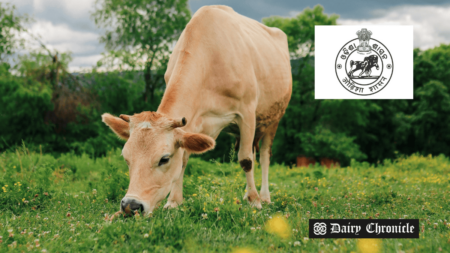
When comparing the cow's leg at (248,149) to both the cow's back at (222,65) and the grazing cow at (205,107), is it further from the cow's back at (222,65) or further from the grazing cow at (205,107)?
the cow's back at (222,65)

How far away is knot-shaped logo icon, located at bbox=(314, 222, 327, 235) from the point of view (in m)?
3.19

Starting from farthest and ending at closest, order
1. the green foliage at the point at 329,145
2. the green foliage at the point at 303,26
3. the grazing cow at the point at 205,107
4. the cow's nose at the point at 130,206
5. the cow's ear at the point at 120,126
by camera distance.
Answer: the green foliage at the point at 303,26 → the green foliage at the point at 329,145 → the cow's ear at the point at 120,126 → the grazing cow at the point at 205,107 → the cow's nose at the point at 130,206

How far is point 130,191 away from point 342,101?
2802cm

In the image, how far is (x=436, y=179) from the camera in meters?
7.97

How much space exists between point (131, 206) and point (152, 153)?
563 millimetres

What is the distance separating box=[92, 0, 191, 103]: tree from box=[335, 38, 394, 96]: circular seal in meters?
19.6

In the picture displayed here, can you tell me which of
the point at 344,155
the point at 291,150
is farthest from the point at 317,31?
the point at 291,150

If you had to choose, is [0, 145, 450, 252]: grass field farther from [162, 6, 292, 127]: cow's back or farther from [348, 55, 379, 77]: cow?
[348, 55, 379, 77]: cow

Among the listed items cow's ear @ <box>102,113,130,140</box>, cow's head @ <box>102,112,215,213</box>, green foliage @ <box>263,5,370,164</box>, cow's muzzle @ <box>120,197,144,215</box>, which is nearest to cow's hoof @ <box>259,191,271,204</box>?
cow's head @ <box>102,112,215,213</box>

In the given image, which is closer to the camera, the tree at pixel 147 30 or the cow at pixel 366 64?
the cow at pixel 366 64

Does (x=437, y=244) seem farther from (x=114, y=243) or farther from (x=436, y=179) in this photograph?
(x=436, y=179)

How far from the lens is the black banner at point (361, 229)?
10.4 ft

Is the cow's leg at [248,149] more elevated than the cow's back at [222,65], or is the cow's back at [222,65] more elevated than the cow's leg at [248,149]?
the cow's back at [222,65]

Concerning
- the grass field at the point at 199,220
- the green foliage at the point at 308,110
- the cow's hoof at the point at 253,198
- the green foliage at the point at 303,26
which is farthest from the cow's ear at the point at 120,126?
the green foliage at the point at 303,26
